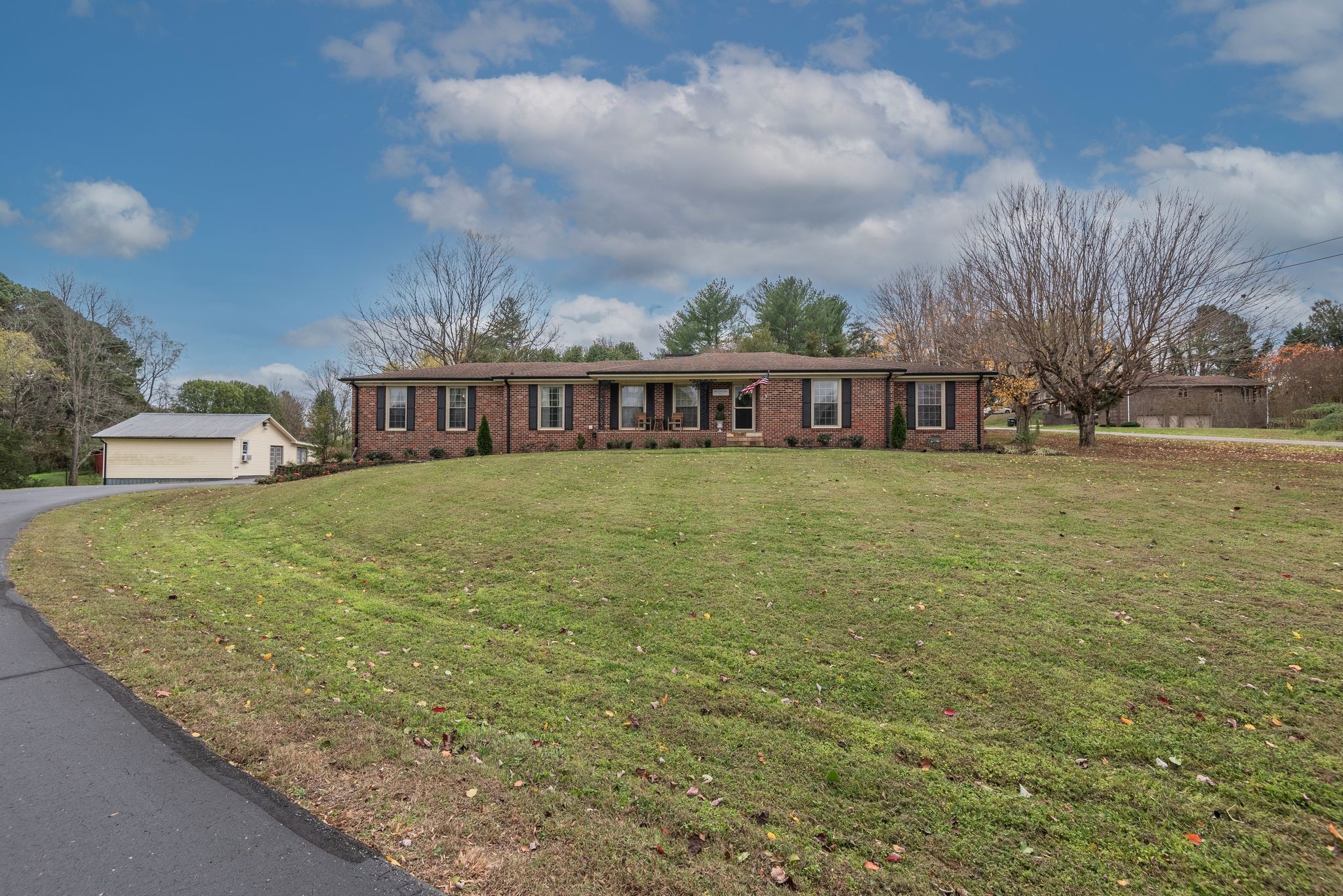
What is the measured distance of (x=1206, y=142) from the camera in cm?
1880

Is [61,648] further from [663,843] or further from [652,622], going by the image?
[663,843]

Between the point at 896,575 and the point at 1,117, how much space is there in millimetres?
29440

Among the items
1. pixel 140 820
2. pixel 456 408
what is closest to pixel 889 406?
pixel 456 408

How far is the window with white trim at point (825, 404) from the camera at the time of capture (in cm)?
2122

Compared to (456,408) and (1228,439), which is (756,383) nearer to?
(456,408)

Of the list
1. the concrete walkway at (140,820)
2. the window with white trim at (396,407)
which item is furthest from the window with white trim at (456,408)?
the concrete walkway at (140,820)

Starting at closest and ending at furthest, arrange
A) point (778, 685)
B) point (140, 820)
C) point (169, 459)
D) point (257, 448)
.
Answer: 1. point (140, 820)
2. point (778, 685)
3. point (169, 459)
4. point (257, 448)

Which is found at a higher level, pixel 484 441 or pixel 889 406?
pixel 889 406

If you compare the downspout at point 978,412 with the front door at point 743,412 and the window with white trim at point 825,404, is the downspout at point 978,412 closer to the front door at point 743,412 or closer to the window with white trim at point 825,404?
the window with white trim at point 825,404

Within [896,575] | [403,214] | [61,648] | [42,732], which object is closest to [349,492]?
[61,648]

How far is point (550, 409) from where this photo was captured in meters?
22.5

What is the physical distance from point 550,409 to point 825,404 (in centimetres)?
1024

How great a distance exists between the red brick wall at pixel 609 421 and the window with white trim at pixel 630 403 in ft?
1.38

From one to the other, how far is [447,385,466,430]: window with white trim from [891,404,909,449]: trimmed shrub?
15.8m
